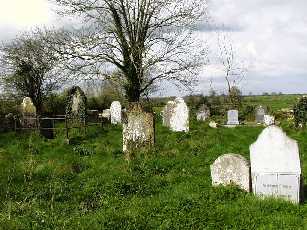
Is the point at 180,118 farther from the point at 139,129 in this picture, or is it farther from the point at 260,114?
the point at 260,114

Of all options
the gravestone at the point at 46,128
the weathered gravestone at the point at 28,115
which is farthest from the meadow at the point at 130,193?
the weathered gravestone at the point at 28,115

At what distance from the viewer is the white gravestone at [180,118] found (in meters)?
24.9

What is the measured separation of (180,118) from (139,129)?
7.56 meters

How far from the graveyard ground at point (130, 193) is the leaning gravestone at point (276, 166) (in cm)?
43

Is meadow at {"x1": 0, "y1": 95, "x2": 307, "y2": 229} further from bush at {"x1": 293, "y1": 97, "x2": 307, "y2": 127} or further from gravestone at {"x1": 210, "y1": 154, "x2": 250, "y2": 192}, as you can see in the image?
bush at {"x1": 293, "y1": 97, "x2": 307, "y2": 127}

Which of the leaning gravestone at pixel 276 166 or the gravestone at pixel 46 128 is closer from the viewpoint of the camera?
the leaning gravestone at pixel 276 166

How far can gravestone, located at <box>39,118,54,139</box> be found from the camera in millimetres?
24005

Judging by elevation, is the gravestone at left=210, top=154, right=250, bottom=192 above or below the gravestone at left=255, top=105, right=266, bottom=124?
below

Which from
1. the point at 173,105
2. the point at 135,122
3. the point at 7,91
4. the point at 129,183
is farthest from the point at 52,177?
the point at 7,91

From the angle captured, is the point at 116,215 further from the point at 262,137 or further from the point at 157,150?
the point at 157,150

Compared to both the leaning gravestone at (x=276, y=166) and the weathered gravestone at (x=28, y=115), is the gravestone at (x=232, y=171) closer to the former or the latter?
the leaning gravestone at (x=276, y=166)

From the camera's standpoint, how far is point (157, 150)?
57.1 ft

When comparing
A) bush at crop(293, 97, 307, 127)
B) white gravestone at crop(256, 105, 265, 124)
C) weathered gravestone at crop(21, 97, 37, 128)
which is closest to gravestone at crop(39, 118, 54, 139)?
weathered gravestone at crop(21, 97, 37, 128)

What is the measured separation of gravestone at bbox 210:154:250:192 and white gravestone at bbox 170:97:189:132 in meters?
12.8
